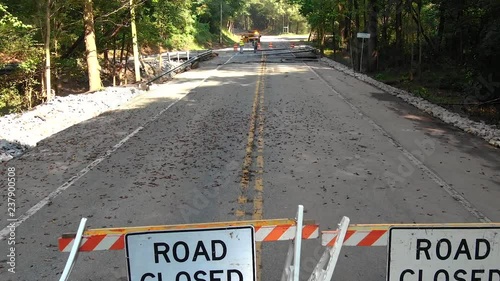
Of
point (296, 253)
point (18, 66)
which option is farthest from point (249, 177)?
point (18, 66)

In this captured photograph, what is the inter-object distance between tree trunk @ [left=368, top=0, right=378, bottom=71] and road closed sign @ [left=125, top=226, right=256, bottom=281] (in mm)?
25593

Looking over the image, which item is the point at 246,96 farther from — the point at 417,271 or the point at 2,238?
the point at 417,271

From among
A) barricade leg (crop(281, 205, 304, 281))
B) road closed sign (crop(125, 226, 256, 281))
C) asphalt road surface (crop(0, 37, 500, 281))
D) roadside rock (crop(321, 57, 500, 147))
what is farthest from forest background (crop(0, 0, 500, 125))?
barricade leg (crop(281, 205, 304, 281))

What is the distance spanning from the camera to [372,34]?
1078 inches

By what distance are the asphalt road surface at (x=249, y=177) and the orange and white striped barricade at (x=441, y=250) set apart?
54.7 inches

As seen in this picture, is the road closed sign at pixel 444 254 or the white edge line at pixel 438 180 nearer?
the road closed sign at pixel 444 254

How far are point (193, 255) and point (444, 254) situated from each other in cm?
180

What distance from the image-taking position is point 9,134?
35.5 ft

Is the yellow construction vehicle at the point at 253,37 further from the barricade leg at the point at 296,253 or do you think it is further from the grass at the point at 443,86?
the barricade leg at the point at 296,253

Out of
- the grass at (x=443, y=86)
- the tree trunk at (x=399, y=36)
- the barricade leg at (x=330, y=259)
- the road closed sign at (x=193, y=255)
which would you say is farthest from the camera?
the tree trunk at (x=399, y=36)

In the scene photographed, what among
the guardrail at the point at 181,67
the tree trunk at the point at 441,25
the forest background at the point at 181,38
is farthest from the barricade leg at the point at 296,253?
the tree trunk at the point at 441,25

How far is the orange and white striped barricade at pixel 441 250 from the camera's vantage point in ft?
10.4

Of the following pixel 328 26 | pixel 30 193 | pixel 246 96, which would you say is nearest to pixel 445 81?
pixel 246 96

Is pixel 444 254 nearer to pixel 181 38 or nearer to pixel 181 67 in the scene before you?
pixel 181 67
